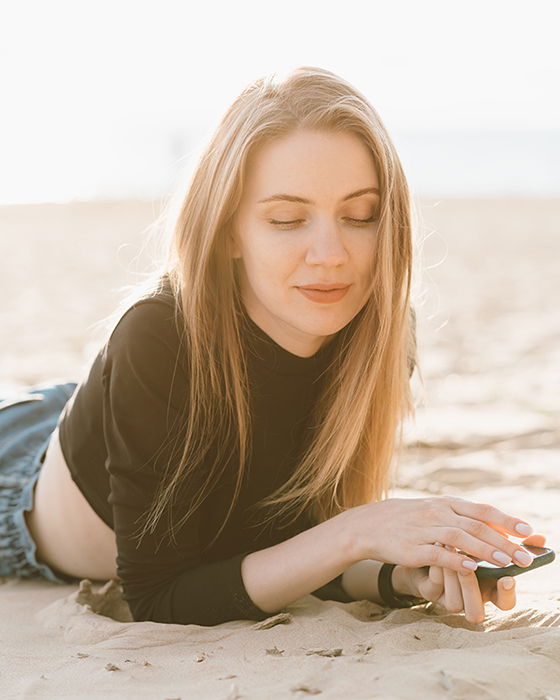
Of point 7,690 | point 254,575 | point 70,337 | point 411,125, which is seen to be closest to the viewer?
point 7,690

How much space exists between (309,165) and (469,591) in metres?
1.03

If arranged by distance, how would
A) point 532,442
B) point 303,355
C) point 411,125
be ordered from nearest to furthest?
1. point 303,355
2. point 532,442
3. point 411,125

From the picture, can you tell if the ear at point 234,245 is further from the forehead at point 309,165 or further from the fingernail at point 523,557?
the fingernail at point 523,557

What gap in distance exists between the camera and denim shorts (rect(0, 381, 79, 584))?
2838 mm

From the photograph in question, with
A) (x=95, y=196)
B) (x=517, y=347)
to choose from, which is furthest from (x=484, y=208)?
(x=517, y=347)

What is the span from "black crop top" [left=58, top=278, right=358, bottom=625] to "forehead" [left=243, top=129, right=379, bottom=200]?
0.40m

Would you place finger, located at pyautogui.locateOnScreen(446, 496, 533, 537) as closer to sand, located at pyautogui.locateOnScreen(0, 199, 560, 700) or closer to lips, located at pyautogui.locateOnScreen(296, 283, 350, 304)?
sand, located at pyautogui.locateOnScreen(0, 199, 560, 700)

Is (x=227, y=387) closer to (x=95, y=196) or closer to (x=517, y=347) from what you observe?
(x=517, y=347)

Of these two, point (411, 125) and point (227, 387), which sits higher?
point (411, 125)

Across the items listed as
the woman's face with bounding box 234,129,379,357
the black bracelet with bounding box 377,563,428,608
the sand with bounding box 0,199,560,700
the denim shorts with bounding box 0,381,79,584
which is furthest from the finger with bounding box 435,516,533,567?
the denim shorts with bounding box 0,381,79,584

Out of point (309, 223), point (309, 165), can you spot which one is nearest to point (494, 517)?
point (309, 223)

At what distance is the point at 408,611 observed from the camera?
2.28m

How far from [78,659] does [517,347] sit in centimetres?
473

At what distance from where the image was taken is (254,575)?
2244 millimetres
